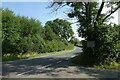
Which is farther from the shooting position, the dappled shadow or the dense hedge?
the dense hedge

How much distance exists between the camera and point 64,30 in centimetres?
11894

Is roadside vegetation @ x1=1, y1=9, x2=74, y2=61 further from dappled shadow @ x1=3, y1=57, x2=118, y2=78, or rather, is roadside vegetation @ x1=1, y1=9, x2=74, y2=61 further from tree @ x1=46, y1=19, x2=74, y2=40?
tree @ x1=46, y1=19, x2=74, y2=40

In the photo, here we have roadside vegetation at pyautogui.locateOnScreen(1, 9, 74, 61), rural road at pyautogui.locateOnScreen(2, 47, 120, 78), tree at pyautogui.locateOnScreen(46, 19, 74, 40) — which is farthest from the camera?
tree at pyautogui.locateOnScreen(46, 19, 74, 40)

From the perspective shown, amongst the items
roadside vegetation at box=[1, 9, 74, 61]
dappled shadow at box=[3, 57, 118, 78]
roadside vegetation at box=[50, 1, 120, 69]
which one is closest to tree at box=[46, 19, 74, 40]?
roadside vegetation at box=[1, 9, 74, 61]

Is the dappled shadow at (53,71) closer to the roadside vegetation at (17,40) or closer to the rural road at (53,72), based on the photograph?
the rural road at (53,72)

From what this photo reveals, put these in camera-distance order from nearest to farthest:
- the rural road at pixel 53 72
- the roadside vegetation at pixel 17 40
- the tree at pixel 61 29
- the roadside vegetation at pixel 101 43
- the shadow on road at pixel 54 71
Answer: the rural road at pixel 53 72
the shadow on road at pixel 54 71
the roadside vegetation at pixel 101 43
the roadside vegetation at pixel 17 40
the tree at pixel 61 29

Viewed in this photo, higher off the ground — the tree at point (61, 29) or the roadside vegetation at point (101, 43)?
the tree at point (61, 29)

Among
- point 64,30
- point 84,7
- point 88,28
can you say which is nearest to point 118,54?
point 88,28

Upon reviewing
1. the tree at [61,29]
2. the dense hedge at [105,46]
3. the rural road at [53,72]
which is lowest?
the rural road at [53,72]

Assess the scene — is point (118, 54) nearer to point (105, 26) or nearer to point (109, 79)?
point (105, 26)

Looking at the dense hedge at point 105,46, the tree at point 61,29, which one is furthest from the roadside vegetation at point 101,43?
the tree at point 61,29

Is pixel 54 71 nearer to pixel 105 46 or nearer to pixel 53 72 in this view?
pixel 53 72

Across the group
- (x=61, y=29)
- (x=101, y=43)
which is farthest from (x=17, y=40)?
(x=61, y=29)

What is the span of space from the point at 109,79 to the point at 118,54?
9.34 m
